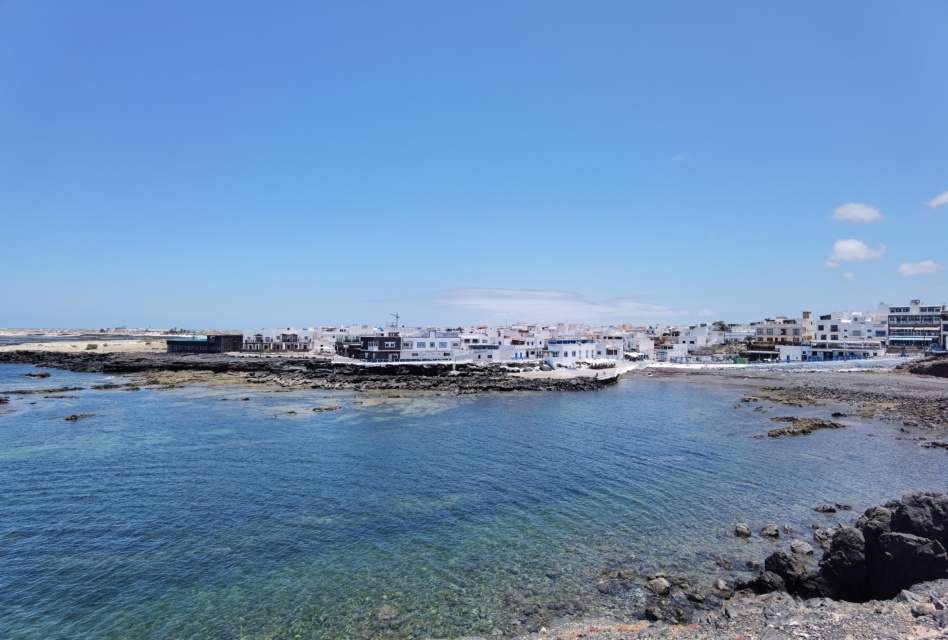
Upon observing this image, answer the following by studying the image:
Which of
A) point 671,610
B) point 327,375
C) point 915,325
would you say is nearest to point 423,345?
point 327,375

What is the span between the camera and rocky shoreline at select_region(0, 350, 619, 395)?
59.1 meters

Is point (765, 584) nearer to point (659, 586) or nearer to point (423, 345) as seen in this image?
point (659, 586)

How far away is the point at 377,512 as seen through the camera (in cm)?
2038

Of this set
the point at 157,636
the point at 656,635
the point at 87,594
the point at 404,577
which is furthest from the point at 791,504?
the point at 87,594

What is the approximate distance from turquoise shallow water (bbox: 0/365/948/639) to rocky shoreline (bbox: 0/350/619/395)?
19.9 meters

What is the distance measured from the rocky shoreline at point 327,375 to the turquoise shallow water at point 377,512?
65.4 feet

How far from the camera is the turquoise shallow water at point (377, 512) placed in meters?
13.5

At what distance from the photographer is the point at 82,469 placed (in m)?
25.0

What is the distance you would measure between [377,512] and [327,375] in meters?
48.0

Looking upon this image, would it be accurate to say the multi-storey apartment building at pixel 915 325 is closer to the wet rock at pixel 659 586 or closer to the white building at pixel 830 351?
the white building at pixel 830 351

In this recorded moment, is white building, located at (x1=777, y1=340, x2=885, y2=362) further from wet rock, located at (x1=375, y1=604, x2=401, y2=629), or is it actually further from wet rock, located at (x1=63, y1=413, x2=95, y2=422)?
wet rock, located at (x1=63, y1=413, x2=95, y2=422)

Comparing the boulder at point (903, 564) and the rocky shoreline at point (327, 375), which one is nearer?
the boulder at point (903, 564)

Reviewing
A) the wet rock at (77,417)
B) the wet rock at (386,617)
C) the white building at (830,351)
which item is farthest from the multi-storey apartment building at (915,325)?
the wet rock at (77,417)

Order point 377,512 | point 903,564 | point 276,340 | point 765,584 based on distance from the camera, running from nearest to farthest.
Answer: point 903,564, point 765,584, point 377,512, point 276,340
